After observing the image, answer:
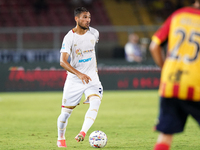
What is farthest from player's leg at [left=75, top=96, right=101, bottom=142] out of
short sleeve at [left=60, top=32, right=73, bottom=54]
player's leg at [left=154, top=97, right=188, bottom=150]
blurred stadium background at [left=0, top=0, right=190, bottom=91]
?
blurred stadium background at [left=0, top=0, right=190, bottom=91]

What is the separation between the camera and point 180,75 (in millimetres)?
3793

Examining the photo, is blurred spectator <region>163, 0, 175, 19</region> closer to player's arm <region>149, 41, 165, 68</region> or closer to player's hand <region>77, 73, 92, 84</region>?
player's hand <region>77, 73, 92, 84</region>

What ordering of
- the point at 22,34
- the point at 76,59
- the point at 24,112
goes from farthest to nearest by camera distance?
the point at 22,34, the point at 24,112, the point at 76,59

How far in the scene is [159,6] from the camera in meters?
26.4

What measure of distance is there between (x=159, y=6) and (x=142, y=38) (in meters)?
7.18

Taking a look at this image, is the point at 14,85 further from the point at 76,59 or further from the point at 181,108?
the point at 181,108

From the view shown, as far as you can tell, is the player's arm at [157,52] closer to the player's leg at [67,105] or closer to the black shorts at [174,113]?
the black shorts at [174,113]

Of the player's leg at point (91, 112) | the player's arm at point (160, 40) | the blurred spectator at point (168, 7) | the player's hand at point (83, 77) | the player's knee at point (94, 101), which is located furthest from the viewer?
the blurred spectator at point (168, 7)

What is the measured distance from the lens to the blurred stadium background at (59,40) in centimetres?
1666

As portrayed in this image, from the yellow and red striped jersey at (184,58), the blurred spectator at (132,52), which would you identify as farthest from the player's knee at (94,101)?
the blurred spectator at (132,52)

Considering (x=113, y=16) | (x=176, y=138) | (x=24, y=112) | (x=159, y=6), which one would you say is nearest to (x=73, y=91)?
(x=176, y=138)

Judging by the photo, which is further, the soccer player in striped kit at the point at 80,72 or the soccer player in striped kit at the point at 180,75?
the soccer player in striped kit at the point at 80,72

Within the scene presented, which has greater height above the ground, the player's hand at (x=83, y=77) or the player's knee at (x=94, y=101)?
the player's hand at (x=83, y=77)

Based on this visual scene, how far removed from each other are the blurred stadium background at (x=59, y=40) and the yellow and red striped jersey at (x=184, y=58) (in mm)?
12979
